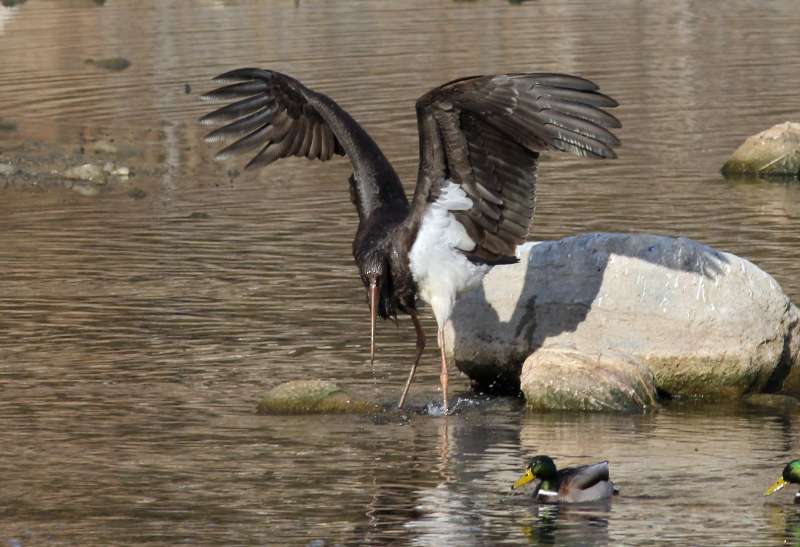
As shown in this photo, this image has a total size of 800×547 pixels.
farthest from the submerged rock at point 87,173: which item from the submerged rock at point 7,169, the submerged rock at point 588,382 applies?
the submerged rock at point 588,382

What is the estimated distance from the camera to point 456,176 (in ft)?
41.3

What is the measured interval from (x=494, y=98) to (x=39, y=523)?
13.1ft

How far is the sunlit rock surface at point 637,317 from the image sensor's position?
43.1 ft

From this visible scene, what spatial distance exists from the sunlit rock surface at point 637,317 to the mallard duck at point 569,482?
7.45 feet

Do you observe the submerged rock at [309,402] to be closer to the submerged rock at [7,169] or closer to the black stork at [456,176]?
the black stork at [456,176]

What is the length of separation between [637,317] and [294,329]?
3321 millimetres

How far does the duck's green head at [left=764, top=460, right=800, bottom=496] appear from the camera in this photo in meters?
10.3

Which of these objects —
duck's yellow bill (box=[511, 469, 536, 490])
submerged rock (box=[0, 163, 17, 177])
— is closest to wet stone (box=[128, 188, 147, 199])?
submerged rock (box=[0, 163, 17, 177])

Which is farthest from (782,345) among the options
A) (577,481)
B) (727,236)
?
(727,236)

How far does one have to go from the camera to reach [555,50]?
1443 inches

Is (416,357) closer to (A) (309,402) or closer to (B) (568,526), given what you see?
(A) (309,402)

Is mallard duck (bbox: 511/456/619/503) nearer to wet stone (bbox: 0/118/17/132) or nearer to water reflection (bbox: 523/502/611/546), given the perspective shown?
water reflection (bbox: 523/502/611/546)

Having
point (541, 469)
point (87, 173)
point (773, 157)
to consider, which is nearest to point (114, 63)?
point (87, 173)

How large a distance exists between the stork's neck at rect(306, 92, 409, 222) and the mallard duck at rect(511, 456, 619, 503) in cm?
321
